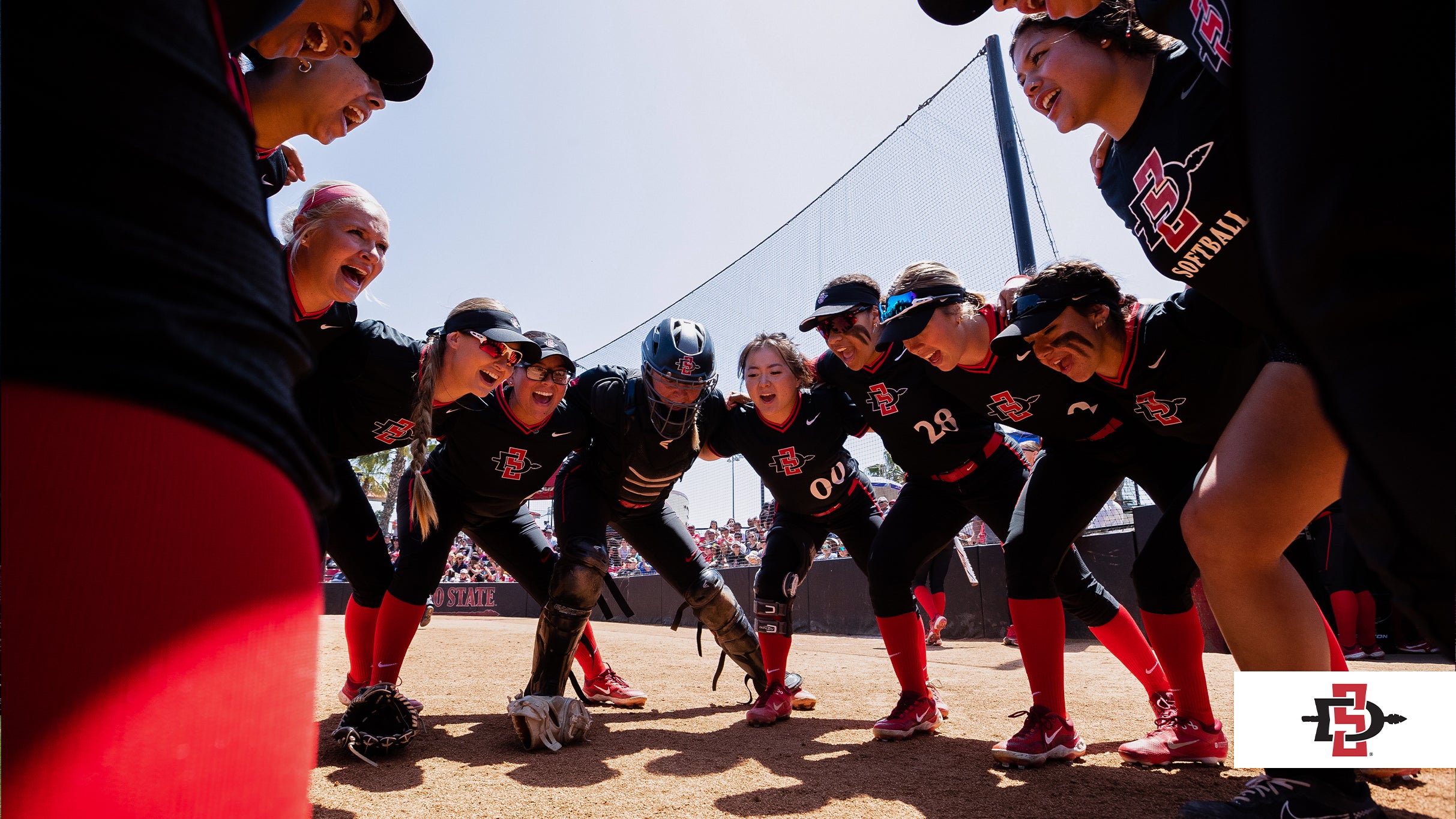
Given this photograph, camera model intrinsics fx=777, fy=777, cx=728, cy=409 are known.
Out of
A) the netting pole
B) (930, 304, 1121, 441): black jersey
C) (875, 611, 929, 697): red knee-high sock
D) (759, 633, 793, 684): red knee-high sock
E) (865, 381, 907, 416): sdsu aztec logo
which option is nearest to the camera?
(930, 304, 1121, 441): black jersey

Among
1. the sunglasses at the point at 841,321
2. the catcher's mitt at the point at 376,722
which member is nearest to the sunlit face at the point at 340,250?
the catcher's mitt at the point at 376,722

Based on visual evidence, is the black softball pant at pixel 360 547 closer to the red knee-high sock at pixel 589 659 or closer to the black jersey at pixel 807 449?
the red knee-high sock at pixel 589 659

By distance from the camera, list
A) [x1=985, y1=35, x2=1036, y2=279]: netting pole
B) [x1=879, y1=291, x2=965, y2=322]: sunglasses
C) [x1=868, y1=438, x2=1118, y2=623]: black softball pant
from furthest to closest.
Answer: [x1=985, y1=35, x2=1036, y2=279]: netting pole, [x1=868, y1=438, x2=1118, y2=623]: black softball pant, [x1=879, y1=291, x2=965, y2=322]: sunglasses

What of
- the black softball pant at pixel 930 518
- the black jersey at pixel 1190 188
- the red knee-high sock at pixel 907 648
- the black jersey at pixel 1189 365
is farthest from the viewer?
the black softball pant at pixel 930 518

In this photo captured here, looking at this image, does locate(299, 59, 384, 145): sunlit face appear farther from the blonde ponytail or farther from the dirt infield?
the blonde ponytail

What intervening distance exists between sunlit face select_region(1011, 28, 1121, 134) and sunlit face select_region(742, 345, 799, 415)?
2.42 meters

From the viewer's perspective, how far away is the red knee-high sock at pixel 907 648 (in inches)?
152

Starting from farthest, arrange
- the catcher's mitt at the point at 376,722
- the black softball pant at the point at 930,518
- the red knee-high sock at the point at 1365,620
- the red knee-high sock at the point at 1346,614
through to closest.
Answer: the red knee-high sock at the point at 1365,620, the red knee-high sock at the point at 1346,614, the black softball pant at the point at 930,518, the catcher's mitt at the point at 376,722

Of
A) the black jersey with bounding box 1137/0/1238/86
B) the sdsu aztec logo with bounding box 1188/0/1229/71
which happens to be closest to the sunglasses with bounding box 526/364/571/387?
the black jersey with bounding box 1137/0/1238/86

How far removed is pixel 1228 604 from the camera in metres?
1.79

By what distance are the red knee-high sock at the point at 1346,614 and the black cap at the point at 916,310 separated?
558cm

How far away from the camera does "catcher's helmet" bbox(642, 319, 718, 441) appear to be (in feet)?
14.5

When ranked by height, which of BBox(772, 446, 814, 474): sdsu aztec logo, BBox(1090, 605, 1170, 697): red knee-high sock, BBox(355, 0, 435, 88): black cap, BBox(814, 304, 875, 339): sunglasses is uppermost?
BBox(814, 304, 875, 339): sunglasses

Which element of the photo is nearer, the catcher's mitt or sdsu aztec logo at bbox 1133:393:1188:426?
sdsu aztec logo at bbox 1133:393:1188:426
